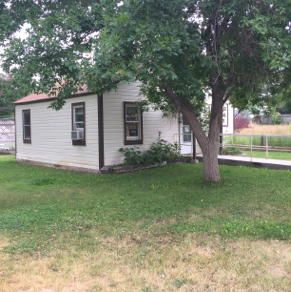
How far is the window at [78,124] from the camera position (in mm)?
11109

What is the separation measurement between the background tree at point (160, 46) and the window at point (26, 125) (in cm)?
693

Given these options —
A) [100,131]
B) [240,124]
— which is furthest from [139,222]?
[240,124]

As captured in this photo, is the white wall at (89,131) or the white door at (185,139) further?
the white door at (185,139)

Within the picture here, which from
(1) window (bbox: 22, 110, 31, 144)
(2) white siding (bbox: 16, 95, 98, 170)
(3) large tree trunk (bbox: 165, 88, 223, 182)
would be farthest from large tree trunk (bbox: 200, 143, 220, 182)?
(1) window (bbox: 22, 110, 31, 144)

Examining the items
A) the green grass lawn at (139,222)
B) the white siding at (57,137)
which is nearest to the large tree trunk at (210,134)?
the green grass lawn at (139,222)

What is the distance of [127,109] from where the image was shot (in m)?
11.1

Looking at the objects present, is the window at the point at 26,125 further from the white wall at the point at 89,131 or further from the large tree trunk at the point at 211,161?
the large tree trunk at the point at 211,161

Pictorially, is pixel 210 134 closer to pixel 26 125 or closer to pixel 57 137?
pixel 57 137

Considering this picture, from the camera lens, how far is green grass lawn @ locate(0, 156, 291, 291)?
3703 mm

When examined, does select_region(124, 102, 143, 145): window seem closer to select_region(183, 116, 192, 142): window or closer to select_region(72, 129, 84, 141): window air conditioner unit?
select_region(72, 129, 84, 141): window air conditioner unit

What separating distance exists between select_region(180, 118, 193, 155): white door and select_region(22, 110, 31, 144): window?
6.23m

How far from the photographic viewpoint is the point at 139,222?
521 centimetres

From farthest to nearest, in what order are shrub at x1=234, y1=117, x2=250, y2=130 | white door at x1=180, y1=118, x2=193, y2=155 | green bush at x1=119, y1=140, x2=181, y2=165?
1. shrub at x1=234, y1=117, x2=250, y2=130
2. white door at x1=180, y1=118, x2=193, y2=155
3. green bush at x1=119, y1=140, x2=181, y2=165

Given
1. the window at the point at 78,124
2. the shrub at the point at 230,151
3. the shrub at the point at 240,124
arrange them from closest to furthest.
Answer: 1. the window at the point at 78,124
2. the shrub at the point at 230,151
3. the shrub at the point at 240,124
